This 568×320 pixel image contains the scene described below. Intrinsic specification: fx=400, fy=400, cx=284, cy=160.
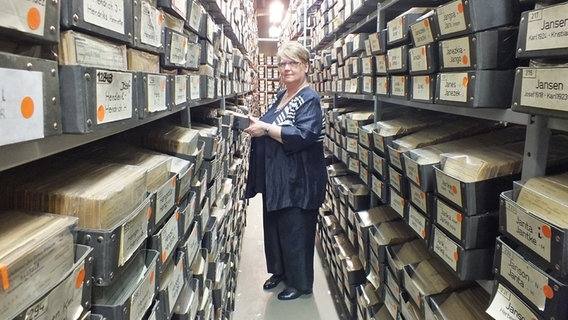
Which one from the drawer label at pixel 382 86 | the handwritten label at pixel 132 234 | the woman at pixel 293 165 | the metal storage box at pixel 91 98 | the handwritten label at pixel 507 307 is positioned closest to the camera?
the metal storage box at pixel 91 98

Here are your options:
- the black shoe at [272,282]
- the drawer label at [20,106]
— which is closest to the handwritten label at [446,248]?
the drawer label at [20,106]

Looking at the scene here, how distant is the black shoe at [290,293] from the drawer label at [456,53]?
6.83ft

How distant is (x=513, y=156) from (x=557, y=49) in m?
0.39

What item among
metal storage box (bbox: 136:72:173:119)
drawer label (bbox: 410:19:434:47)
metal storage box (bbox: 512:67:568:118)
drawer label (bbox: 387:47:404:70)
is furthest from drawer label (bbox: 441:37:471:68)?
metal storage box (bbox: 136:72:173:119)

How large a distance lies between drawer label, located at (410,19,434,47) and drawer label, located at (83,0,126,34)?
934 millimetres

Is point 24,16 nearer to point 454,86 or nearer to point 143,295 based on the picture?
point 143,295

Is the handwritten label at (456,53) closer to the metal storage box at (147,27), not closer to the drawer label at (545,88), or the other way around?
the drawer label at (545,88)

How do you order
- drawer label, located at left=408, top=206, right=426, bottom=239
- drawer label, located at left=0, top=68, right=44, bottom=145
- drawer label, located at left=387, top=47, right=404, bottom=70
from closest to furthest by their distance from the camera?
1. drawer label, located at left=0, top=68, right=44, bottom=145
2. drawer label, located at left=408, top=206, right=426, bottom=239
3. drawer label, located at left=387, top=47, right=404, bottom=70

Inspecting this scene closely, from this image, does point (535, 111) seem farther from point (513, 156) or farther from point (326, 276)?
point (326, 276)

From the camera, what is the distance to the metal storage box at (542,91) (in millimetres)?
751

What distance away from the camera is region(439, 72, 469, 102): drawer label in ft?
3.54

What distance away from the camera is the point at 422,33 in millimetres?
1334

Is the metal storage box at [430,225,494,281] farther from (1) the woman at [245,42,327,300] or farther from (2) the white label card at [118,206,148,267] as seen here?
(1) the woman at [245,42,327,300]

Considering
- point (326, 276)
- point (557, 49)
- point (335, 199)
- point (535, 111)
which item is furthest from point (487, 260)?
point (326, 276)
